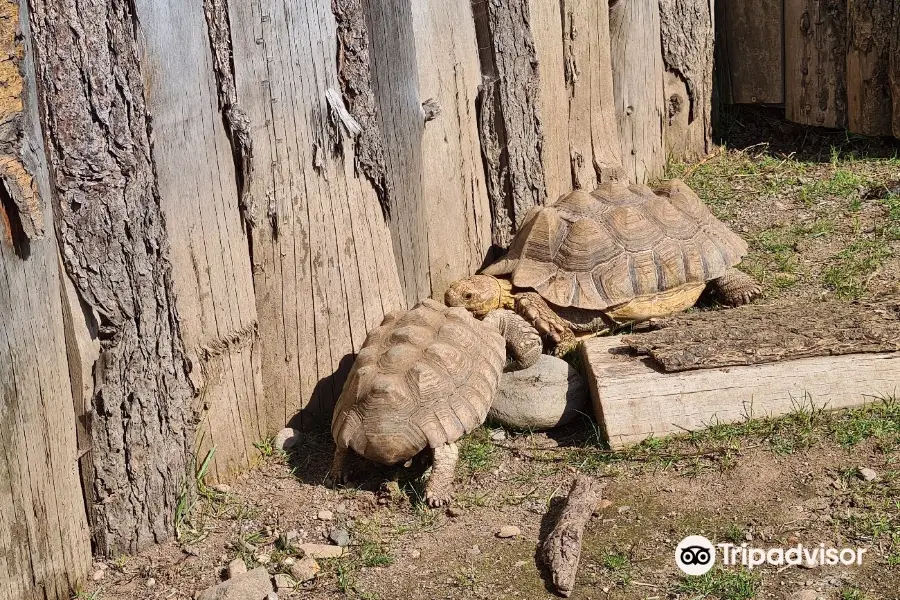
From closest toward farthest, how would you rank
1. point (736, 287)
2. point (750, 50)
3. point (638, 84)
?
point (736, 287)
point (638, 84)
point (750, 50)

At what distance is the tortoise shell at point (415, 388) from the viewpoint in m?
4.51

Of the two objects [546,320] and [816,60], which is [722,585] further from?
[816,60]

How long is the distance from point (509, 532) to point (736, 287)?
7.30 ft

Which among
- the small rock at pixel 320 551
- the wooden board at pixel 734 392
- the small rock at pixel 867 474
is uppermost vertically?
the wooden board at pixel 734 392

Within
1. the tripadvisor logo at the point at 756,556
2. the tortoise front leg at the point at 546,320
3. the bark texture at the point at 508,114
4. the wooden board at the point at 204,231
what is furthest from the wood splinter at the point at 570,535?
the bark texture at the point at 508,114

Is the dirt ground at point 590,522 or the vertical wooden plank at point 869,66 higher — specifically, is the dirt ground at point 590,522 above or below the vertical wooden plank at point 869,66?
below

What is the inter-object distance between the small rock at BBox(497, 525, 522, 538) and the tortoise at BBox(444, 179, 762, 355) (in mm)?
1447

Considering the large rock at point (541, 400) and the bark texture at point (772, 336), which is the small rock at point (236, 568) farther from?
the bark texture at point (772, 336)

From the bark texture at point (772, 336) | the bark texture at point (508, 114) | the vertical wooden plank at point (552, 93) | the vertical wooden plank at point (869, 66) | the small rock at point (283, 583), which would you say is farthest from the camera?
the vertical wooden plank at point (869, 66)

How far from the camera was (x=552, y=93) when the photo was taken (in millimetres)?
6090

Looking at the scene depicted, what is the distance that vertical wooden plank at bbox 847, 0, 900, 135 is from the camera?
6977mm

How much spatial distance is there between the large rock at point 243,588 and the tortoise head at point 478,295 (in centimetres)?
200

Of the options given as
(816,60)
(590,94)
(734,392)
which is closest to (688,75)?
(816,60)

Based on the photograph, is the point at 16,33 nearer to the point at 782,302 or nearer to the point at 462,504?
the point at 462,504
